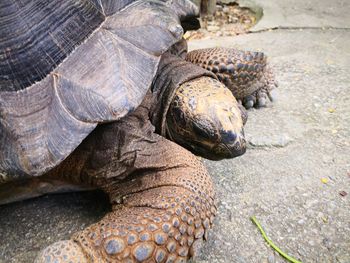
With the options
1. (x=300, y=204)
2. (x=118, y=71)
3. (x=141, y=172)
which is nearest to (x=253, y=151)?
(x=300, y=204)

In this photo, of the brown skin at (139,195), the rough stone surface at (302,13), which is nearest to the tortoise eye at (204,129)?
the brown skin at (139,195)

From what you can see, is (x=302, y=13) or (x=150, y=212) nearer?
(x=150, y=212)

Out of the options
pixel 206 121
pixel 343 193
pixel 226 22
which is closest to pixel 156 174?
pixel 206 121

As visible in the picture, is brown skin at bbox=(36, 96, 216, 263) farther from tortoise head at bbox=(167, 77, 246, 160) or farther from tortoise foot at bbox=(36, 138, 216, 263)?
tortoise head at bbox=(167, 77, 246, 160)

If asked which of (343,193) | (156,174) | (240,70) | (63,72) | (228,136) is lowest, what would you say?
(343,193)

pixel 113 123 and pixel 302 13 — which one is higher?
pixel 113 123

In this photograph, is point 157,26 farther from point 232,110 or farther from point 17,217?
point 17,217

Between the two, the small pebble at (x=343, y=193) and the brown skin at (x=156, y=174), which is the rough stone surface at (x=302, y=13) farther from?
the brown skin at (x=156, y=174)

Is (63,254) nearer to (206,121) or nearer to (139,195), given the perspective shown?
(139,195)
